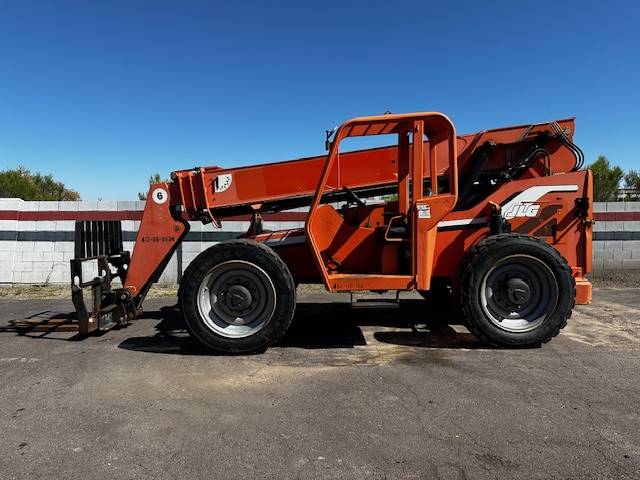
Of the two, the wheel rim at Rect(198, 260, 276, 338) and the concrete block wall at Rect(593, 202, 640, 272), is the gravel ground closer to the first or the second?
the wheel rim at Rect(198, 260, 276, 338)

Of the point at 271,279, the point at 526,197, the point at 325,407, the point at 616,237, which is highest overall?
the point at 526,197

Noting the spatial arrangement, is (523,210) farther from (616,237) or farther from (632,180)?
(632,180)

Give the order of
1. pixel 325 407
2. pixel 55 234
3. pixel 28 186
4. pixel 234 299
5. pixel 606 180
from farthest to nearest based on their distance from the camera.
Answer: pixel 28 186 → pixel 606 180 → pixel 55 234 → pixel 234 299 → pixel 325 407

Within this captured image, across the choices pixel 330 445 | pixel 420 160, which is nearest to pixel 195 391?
pixel 330 445

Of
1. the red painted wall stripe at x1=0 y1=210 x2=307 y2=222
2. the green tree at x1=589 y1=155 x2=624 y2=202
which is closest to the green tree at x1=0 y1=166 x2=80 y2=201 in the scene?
the red painted wall stripe at x1=0 y1=210 x2=307 y2=222

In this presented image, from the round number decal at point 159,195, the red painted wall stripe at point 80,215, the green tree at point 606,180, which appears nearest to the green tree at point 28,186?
the red painted wall stripe at point 80,215

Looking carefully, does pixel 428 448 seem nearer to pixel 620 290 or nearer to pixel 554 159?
pixel 554 159

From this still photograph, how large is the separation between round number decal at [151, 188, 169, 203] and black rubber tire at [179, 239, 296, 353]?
3.93 ft

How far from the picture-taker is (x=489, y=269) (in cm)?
514

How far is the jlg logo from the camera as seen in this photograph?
5609 mm

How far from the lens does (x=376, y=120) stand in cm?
521

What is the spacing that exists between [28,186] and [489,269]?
24.9 metres

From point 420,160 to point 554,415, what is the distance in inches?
112

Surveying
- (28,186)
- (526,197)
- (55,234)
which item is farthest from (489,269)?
(28,186)
